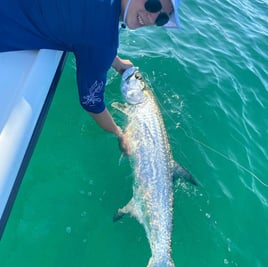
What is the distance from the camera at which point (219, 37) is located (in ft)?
25.5

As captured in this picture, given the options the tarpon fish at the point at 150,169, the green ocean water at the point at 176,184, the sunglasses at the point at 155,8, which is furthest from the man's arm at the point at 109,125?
the sunglasses at the point at 155,8

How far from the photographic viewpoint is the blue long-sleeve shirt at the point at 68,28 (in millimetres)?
A: 2572

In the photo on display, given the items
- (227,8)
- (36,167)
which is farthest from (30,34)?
(227,8)

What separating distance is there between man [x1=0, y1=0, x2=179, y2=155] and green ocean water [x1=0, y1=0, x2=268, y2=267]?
1.36m

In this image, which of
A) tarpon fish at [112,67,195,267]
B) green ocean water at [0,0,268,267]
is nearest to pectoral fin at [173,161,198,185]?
tarpon fish at [112,67,195,267]

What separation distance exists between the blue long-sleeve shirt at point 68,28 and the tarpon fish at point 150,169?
1.32 meters

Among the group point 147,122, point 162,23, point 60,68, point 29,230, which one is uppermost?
point 162,23

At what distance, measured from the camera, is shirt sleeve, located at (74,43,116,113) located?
9.30ft

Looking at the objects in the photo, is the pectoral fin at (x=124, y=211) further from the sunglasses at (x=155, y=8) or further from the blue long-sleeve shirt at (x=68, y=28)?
the sunglasses at (x=155, y=8)

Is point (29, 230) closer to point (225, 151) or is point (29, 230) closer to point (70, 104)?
point (70, 104)

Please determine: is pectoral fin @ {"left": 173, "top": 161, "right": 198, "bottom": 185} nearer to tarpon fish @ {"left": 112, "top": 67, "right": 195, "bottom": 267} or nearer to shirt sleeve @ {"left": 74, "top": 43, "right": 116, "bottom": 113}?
tarpon fish @ {"left": 112, "top": 67, "right": 195, "bottom": 267}

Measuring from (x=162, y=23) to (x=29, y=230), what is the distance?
6.55ft

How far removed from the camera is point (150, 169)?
4.01m

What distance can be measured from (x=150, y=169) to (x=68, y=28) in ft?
5.85
